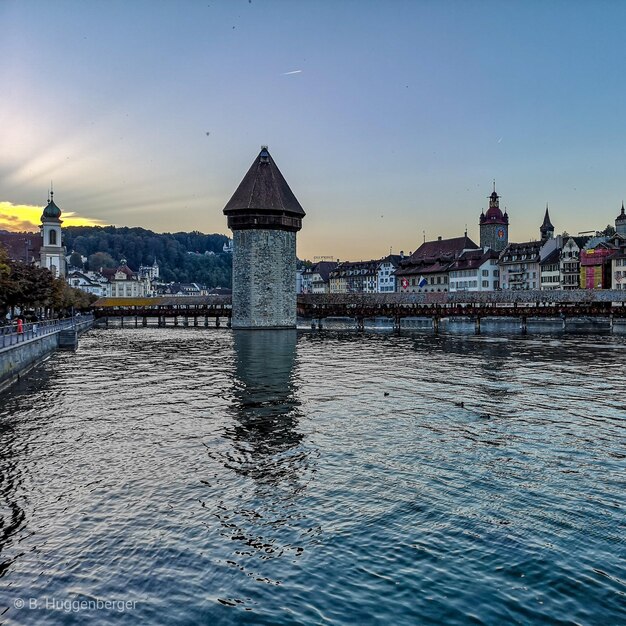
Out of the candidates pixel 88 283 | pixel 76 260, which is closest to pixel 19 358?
pixel 88 283

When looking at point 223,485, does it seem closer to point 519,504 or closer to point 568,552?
point 519,504

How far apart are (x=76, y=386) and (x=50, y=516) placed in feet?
48.0

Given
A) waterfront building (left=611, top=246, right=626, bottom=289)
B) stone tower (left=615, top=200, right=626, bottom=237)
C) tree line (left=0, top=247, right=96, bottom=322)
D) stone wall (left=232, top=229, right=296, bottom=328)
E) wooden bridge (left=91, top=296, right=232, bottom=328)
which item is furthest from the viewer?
stone tower (left=615, top=200, right=626, bottom=237)

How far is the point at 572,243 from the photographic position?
283ft

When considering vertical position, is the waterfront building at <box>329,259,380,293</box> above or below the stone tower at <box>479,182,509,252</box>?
below

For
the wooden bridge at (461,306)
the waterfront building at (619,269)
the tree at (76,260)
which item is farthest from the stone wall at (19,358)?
the tree at (76,260)

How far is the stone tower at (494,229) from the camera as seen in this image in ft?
384

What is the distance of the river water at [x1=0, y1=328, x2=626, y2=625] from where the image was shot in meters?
6.76

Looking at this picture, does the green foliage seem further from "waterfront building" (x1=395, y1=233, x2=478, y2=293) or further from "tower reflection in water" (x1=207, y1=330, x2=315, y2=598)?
"tower reflection in water" (x1=207, y1=330, x2=315, y2=598)

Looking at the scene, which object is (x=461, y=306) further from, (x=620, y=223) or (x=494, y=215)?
(x=494, y=215)

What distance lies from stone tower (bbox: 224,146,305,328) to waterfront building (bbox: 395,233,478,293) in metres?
43.5

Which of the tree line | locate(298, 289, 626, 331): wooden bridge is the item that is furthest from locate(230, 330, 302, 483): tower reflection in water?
locate(298, 289, 626, 331): wooden bridge

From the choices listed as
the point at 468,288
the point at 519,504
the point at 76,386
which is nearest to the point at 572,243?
the point at 468,288

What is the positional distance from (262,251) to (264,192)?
6.08 metres
